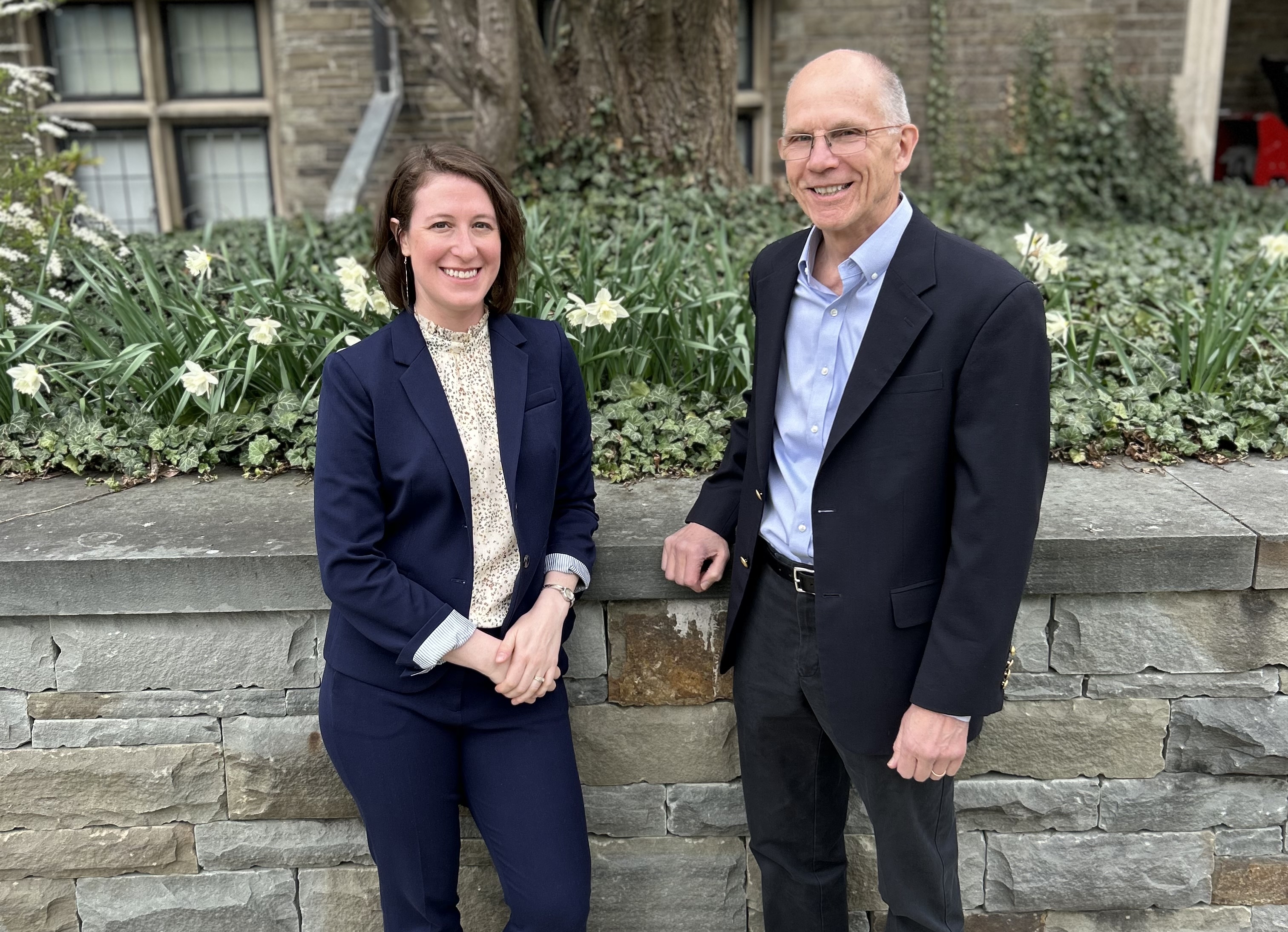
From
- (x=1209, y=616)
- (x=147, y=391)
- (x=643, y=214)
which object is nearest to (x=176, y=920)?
(x=147, y=391)

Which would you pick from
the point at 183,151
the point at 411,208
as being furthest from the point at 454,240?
the point at 183,151

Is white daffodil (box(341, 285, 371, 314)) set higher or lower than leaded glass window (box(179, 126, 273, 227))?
lower

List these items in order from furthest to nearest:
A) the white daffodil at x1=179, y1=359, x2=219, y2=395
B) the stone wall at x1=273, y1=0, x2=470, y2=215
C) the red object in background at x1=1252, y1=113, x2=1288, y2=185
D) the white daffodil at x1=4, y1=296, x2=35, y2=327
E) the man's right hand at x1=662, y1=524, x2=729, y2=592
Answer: the red object in background at x1=1252, y1=113, x2=1288, y2=185 < the stone wall at x1=273, y1=0, x2=470, y2=215 < the white daffodil at x1=4, y1=296, x2=35, y2=327 < the white daffodil at x1=179, y1=359, x2=219, y2=395 < the man's right hand at x1=662, y1=524, x2=729, y2=592

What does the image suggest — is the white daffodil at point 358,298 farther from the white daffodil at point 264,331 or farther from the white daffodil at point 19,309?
the white daffodil at point 19,309

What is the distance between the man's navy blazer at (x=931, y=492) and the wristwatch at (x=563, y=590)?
46 centimetres

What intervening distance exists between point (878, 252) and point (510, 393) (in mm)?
668

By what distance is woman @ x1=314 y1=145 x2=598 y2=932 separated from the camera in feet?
5.76

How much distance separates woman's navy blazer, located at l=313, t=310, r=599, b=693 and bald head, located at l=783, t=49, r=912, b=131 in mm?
645

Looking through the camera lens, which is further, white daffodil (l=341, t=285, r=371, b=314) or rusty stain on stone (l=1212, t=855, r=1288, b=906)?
white daffodil (l=341, t=285, r=371, b=314)

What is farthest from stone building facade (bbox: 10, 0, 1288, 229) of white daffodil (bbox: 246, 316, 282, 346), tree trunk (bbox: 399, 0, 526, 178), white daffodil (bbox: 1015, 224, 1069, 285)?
white daffodil (bbox: 1015, 224, 1069, 285)

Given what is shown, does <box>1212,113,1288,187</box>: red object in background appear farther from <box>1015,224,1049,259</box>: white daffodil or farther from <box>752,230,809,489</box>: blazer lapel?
<box>752,230,809,489</box>: blazer lapel

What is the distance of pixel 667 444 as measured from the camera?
272cm

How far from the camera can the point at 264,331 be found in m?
2.64

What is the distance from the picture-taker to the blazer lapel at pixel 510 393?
1.84 metres
